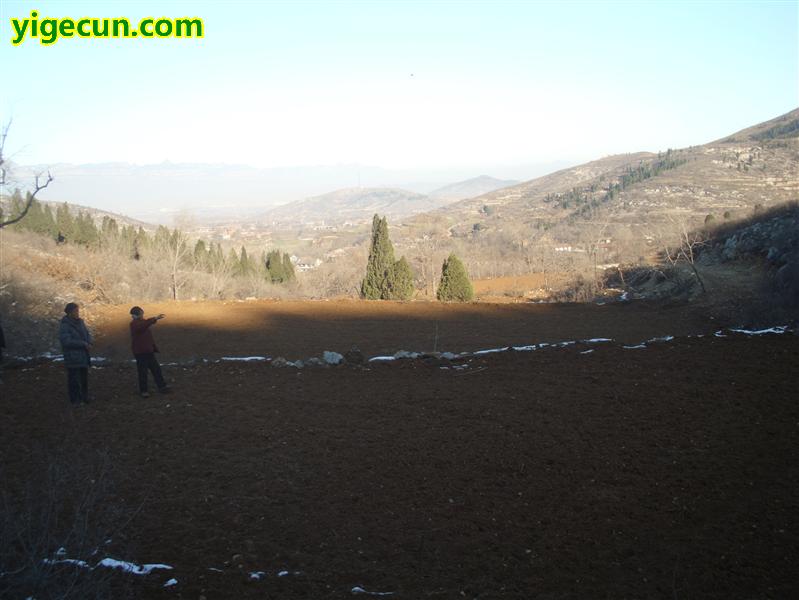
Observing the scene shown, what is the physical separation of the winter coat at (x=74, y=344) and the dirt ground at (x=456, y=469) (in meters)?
0.71

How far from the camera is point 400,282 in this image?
2970 centimetres

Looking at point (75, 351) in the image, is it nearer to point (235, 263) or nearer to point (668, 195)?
point (235, 263)

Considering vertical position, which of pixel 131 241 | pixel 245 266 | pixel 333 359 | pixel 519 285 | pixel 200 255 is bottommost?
pixel 519 285

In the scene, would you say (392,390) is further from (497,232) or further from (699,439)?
(497,232)

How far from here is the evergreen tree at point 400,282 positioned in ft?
97.0

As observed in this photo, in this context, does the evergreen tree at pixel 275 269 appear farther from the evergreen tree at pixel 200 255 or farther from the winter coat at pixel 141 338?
the winter coat at pixel 141 338

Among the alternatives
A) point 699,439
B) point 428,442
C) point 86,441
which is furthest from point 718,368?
point 86,441

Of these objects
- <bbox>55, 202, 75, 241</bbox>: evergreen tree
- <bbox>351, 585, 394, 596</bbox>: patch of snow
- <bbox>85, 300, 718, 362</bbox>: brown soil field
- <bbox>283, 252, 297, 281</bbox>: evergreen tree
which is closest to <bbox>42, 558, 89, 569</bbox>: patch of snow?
<bbox>351, 585, 394, 596</bbox>: patch of snow

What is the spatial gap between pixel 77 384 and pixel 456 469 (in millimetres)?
6002

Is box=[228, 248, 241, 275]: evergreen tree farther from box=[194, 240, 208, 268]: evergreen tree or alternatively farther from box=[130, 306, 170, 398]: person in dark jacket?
box=[130, 306, 170, 398]: person in dark jacket

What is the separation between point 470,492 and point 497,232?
66.9 m

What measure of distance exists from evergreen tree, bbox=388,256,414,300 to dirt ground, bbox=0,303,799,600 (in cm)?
1911

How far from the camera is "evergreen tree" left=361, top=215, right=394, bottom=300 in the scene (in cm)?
3000

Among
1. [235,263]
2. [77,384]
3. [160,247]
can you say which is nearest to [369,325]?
[77,384]
